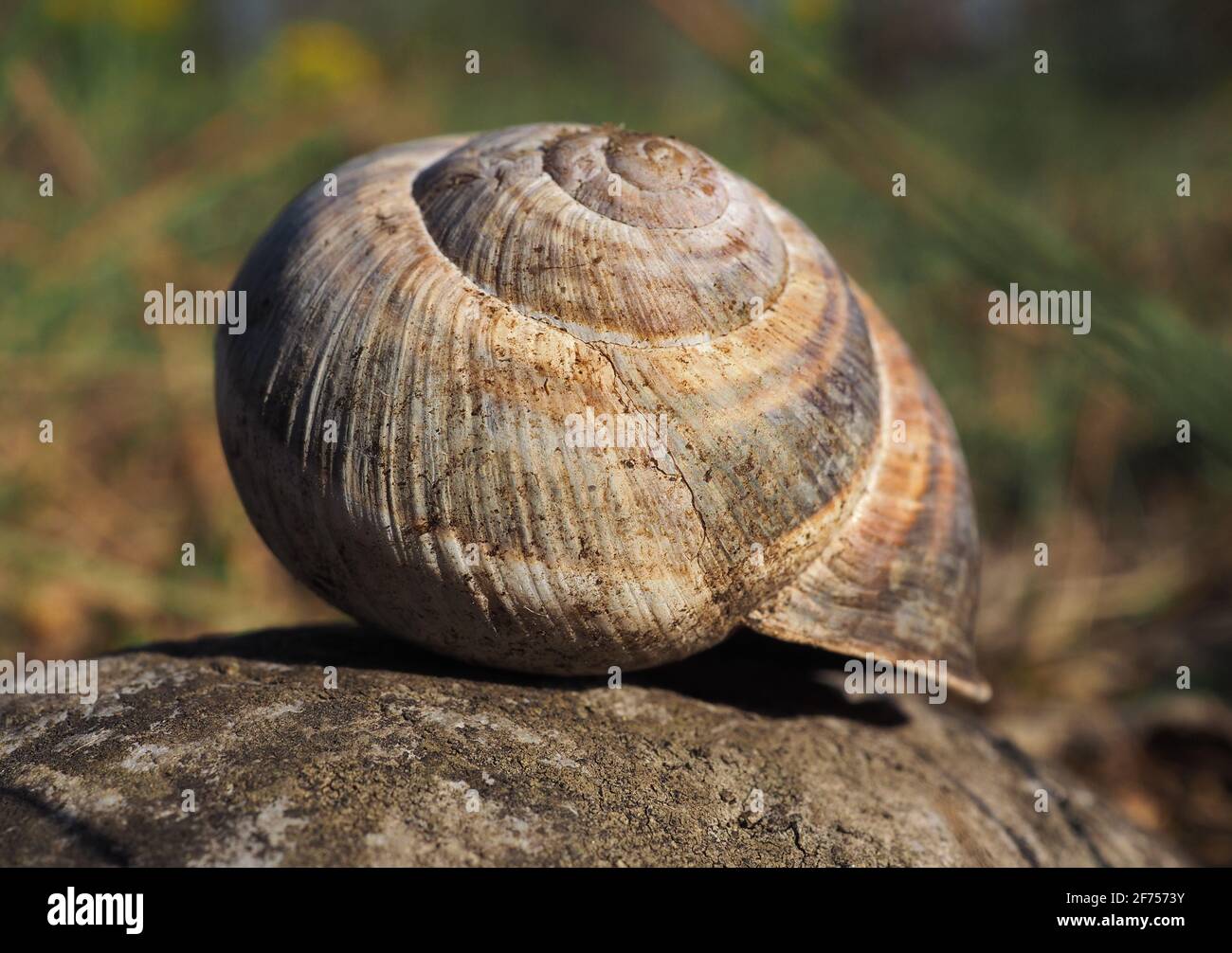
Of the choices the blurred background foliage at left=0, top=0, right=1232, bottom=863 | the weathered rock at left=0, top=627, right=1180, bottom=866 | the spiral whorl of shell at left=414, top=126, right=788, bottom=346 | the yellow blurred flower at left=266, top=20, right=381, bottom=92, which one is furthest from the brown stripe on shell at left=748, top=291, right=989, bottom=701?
the yellow blurred flower at left=266, top=20, right=381, bottom=92

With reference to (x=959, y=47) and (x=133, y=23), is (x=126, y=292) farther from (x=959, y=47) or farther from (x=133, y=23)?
(x=959, y=47)

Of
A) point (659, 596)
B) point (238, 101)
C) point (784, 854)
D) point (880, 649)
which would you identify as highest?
point (238, 101)

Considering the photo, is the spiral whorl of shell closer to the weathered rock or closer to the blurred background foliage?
the weathered rock

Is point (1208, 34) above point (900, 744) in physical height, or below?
above

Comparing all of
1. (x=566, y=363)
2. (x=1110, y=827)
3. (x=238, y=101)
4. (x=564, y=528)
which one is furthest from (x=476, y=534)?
(x=238, y=101)

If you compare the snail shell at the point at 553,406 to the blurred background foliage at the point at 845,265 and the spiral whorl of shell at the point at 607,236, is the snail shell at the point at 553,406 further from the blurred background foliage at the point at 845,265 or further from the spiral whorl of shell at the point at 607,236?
the blurred background foliage at the point at 845,265

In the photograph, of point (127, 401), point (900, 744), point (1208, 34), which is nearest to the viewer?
point (900, 744)
